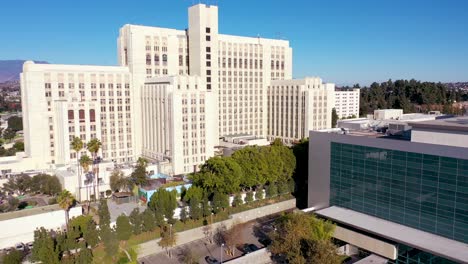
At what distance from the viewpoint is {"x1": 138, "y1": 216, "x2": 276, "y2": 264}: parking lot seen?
36.3 metres

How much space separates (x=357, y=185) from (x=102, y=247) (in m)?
27.7

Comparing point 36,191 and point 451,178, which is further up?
point 451,178

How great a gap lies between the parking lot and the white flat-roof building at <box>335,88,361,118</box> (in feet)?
274

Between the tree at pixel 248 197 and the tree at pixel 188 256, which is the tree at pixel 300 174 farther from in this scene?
the tree at pixel 188 256

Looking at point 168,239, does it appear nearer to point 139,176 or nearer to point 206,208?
point 206,208

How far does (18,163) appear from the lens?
2311 inches

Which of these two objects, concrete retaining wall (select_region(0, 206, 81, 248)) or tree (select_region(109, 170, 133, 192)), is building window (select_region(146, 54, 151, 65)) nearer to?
tree (select_region(109, 170, 133, 192))

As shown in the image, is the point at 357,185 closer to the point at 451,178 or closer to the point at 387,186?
the point at 387,186

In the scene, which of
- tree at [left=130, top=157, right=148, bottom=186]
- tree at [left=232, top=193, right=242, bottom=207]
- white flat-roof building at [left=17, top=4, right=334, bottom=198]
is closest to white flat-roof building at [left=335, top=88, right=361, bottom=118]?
white flat-roof building at [left=17, top=4, right=334, bottom=198]

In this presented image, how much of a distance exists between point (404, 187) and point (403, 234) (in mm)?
4610

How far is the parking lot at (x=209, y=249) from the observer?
119 ft

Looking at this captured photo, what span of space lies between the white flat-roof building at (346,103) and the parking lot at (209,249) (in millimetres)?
83456

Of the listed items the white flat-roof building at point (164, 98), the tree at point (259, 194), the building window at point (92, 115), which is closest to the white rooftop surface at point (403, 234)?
the tree at point (259, 194)

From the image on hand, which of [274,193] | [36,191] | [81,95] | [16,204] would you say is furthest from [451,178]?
[81,95]
